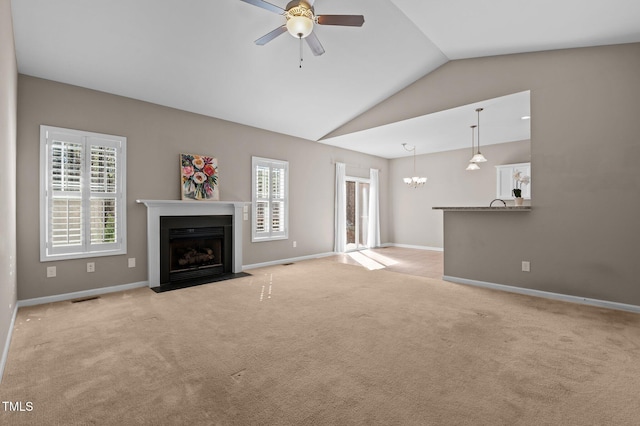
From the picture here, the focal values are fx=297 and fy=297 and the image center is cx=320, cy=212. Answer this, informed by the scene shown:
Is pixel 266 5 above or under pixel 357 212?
above

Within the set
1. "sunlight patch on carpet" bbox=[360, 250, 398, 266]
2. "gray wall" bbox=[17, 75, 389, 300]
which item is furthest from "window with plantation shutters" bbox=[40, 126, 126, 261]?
"sunlight patch on carpet" bbox=[360, 250, 398, 266]

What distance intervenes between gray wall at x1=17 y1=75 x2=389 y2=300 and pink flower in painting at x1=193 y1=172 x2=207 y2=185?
27cm

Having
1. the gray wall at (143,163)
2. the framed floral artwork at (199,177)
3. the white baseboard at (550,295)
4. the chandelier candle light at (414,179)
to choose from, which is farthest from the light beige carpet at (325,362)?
the chandelier candle light at (414,179)

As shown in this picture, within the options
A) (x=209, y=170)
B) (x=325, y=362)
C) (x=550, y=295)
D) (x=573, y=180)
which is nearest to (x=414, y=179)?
(x=573, y=180)

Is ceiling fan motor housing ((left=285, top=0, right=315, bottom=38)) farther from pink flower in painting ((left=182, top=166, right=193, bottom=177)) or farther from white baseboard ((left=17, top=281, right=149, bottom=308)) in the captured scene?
white baseboard ((left=17, top=281, right=149, bottom=308))

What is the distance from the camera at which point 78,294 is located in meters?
3.95

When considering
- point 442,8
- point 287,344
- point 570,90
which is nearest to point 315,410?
point 287,344

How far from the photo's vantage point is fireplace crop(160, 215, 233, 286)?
4.63m

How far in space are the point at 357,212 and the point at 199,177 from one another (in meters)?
4.85

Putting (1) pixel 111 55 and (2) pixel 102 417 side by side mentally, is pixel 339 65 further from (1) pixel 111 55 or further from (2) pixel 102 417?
(2) pixel 102 417

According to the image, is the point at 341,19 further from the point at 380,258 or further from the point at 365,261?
the point at 380,258

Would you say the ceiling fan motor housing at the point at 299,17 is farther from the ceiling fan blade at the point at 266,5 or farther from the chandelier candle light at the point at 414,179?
the chandelier candle light at the point at 414,179

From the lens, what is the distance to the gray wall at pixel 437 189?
24.3 feet

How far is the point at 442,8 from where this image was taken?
3.41 metres
